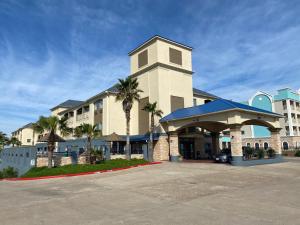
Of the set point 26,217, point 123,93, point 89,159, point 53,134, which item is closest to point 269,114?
point 123,93

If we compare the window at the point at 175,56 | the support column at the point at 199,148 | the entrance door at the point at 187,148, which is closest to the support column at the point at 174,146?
the entrance door at the point at 187,148

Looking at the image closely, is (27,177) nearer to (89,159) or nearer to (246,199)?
(89,159)

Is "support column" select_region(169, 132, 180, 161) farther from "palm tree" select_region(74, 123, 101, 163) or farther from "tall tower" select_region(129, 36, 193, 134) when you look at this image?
"palm tree" select_region(74, 123, 101, 163)

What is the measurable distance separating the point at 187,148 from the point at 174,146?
6987mm

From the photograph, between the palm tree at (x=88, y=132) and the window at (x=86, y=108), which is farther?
the window at (x=86, y=108)

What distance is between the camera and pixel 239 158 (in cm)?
2675

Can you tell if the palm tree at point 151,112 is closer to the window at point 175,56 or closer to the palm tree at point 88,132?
the palm tree at point 88,132

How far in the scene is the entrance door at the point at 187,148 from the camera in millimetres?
40125

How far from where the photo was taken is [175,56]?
4094cm

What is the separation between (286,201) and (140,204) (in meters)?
6.15

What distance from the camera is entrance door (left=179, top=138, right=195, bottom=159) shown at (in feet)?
132

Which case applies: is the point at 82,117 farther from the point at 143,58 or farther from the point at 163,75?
the point at 163,75

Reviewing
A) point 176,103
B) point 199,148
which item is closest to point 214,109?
point 176,103

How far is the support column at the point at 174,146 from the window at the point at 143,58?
13047 millimetres
